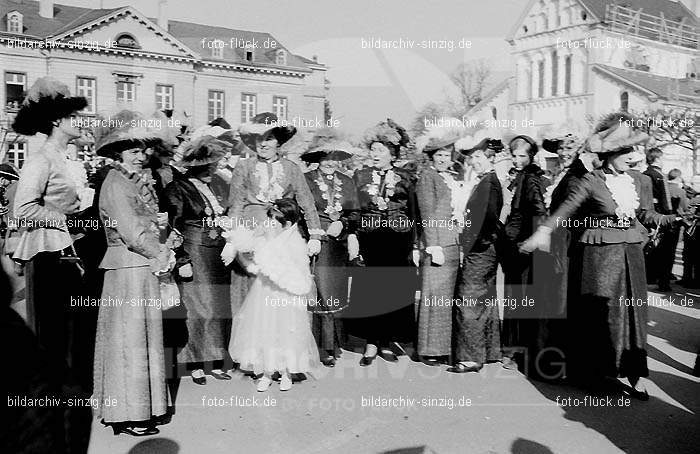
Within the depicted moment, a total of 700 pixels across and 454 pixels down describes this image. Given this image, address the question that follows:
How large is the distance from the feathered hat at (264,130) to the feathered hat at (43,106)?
162cm

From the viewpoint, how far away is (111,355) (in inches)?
185

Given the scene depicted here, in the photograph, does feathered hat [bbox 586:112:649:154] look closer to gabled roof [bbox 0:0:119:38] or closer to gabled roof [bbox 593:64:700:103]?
gabled roof [bbox 593:64:700:103]

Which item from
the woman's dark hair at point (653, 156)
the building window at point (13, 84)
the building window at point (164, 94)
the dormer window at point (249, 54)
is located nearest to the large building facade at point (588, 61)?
the dormer window at point (249, 54)

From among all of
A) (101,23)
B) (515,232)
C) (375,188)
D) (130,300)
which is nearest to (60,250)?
(130,300)

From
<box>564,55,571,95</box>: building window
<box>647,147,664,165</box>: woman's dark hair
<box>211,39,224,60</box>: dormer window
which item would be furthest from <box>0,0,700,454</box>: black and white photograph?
<box>564,55,571,95</box>: building window

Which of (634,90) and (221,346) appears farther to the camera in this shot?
(634,90)

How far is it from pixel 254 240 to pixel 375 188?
1.56 meters

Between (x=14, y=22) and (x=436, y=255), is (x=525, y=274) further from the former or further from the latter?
(x=14, y=22)

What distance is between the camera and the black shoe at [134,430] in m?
4.75

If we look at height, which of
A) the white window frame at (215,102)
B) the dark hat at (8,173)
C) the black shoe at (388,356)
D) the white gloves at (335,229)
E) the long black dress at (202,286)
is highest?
→ the white window frame at (215,102)

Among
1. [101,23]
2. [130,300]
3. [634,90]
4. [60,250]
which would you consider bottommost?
[130,300]

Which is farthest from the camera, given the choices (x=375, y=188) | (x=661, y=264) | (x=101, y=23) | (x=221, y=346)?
→ (x=101, y=23)

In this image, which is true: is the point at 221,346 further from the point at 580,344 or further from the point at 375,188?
the point at 580,344

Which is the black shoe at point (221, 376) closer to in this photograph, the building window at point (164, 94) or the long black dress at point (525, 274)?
the long black dress at point (525, 274)
